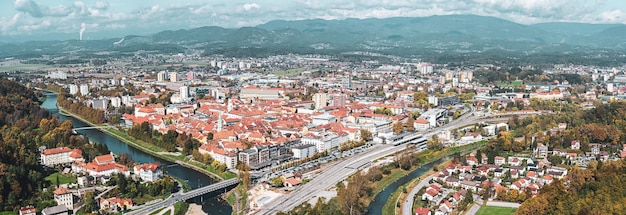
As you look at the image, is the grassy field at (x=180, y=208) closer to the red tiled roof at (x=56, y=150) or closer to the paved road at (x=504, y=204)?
the red tiled roof at (x=56, y=150)

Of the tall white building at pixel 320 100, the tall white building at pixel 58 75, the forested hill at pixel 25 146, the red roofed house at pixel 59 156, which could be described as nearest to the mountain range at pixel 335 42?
the tall white building at pixel 58 75

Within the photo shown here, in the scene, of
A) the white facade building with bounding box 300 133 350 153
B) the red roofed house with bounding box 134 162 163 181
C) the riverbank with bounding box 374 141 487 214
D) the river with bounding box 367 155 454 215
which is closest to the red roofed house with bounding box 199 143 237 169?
the red roofed house with bounding box 134 162 163 181

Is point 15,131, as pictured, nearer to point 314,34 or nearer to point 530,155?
point 530,155

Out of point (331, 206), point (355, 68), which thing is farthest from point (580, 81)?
point (331, 206)

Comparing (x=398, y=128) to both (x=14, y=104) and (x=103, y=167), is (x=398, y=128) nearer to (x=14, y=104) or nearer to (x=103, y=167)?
(x=103, y=167)

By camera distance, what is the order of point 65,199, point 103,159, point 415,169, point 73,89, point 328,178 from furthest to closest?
1. point 73,89
2. point 415,169
3. point 103,159
4. point 328,178
5. point 65,199

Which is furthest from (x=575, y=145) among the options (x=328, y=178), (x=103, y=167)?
(x=103, y=167)

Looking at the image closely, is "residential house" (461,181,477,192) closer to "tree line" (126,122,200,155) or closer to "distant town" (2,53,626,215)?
"distant town" (2,53,626,215)
